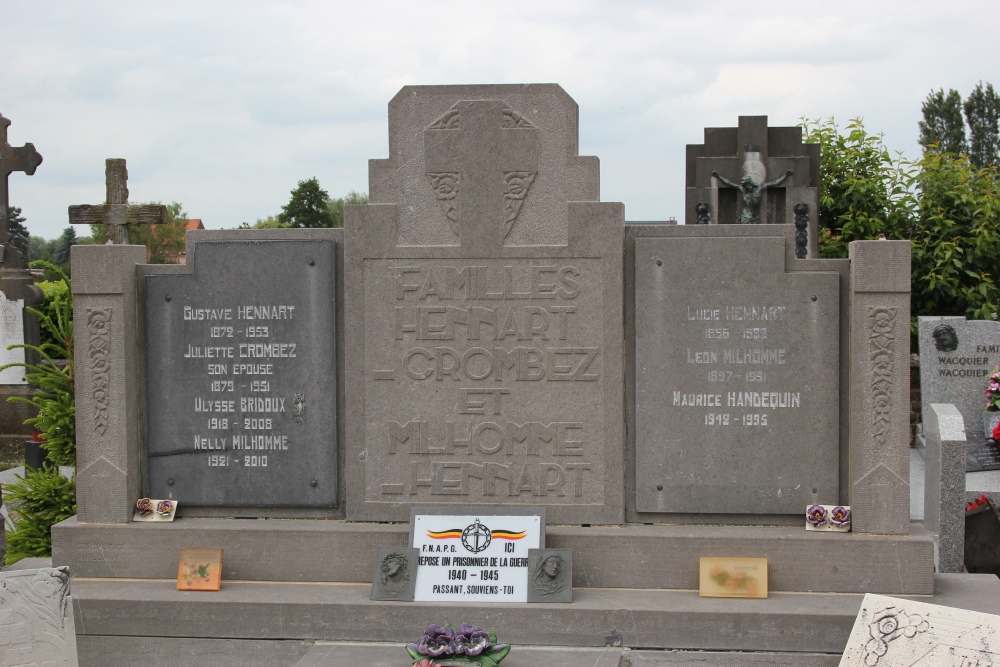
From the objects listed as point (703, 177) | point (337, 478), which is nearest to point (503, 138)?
point (337, 478)

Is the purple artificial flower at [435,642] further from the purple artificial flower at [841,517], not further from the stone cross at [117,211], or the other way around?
the stone cross at [117,211]

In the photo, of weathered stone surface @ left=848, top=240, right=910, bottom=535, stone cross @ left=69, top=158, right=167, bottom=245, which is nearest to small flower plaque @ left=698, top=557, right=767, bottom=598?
weathered stone surface @ left=848, top=240, right=910, bottom=535

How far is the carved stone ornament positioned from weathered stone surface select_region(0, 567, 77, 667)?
288 cm

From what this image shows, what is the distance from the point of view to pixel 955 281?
15.0 meters

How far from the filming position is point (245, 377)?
6531 millimetres

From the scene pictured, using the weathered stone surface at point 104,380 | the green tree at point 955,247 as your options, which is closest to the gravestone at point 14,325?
the weathered stone surface at point 104,380

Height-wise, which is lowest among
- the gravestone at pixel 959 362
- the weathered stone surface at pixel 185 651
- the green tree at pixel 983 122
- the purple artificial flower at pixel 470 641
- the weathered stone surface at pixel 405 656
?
the weathered stone surface at pixel 185 651

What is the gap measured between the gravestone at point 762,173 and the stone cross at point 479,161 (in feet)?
24.9

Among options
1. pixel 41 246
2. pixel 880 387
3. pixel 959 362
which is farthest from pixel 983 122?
pixel 41 246

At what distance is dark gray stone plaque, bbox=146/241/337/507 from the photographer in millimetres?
6496

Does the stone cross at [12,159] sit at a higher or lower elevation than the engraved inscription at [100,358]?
higher

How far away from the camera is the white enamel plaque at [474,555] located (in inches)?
235

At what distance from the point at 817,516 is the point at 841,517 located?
0.13 m

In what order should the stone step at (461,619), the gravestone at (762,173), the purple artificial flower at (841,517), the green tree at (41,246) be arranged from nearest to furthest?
the stone step at (461,619), the purple artificial flower at (841,517), the gravestone at (762,173), the green tree at (41,246)
